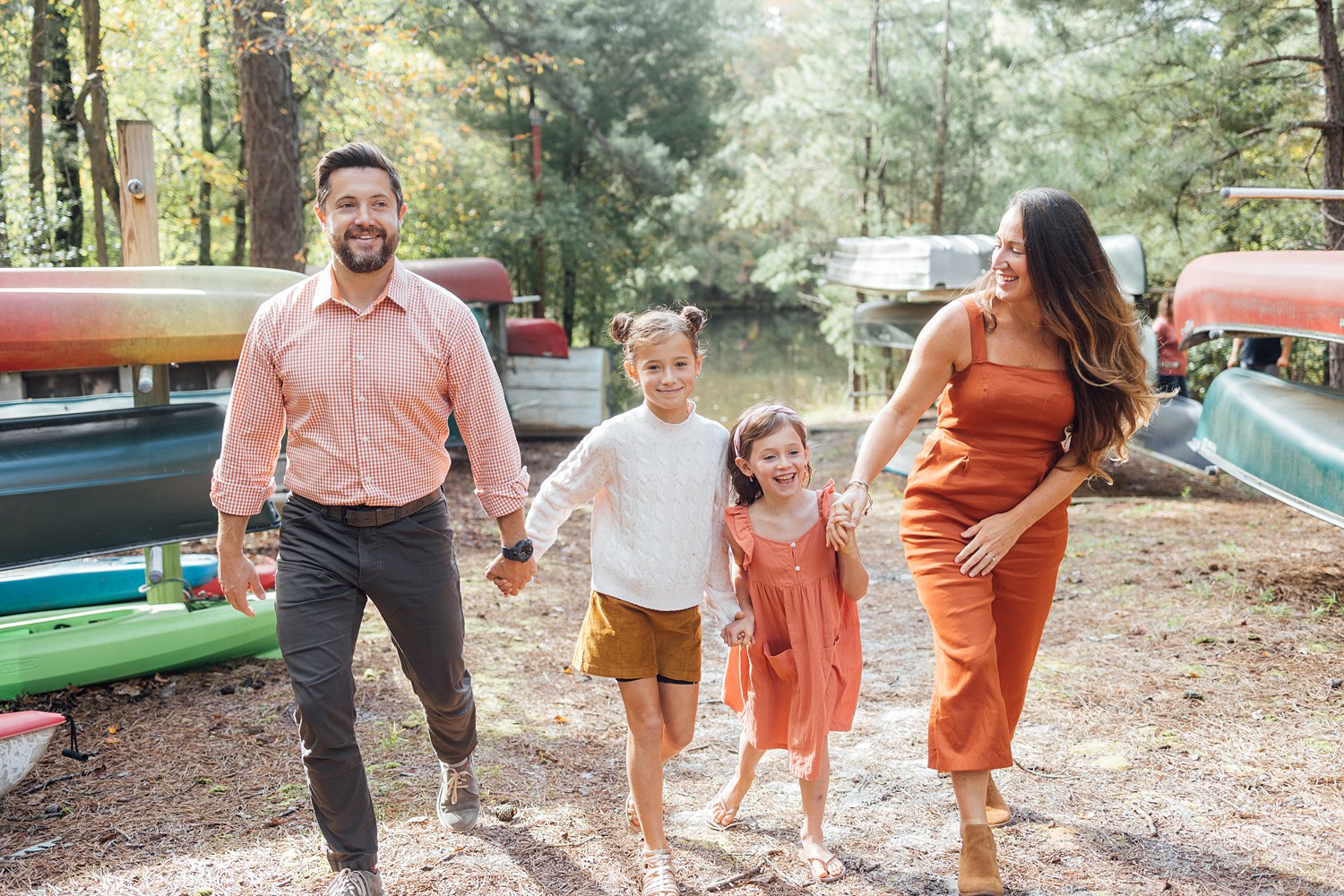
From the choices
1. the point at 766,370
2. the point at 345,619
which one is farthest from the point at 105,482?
the point at 766,370

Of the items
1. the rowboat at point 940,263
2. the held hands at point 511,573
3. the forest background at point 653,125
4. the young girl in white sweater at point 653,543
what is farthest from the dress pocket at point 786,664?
the forest background at point 653,125

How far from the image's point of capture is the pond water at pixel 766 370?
68.0 feet

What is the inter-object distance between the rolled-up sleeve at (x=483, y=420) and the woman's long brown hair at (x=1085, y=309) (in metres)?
1.59

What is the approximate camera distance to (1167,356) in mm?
10297

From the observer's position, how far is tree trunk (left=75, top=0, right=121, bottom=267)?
36.7ft

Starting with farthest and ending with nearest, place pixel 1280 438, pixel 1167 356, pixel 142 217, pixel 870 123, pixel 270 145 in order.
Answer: pixel 870 123 < pixel 1167 356 < pixel 270 145 < pixel 142 217 < pixel 1280 438

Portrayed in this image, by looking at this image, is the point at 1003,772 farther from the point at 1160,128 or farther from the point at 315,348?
the point at 1160,128

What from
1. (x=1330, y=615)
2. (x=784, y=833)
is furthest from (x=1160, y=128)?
(x=784, y=833)

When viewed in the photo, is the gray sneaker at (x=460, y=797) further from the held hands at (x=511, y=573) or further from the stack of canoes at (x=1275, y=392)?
the stack of canoes at (x=1275, y=392)

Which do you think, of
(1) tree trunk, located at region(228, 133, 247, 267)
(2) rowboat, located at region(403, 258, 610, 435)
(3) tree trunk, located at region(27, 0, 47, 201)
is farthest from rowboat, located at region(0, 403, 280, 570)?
(1) tree trunk, located at region(228, 133, 247, 267)

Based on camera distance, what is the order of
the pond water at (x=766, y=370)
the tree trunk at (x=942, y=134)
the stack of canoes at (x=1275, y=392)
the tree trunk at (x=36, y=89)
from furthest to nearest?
the pond water at (x=766, y=370) → the tree trunk at (x=942, y=134) → the tree trunk at (x=36, y=89) → the stack of canoes at (x=1275, y=392)

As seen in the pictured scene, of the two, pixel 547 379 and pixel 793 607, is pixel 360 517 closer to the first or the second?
pixel 793 607

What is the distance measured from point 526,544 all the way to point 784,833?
129cm

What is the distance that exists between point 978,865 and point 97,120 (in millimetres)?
11965
